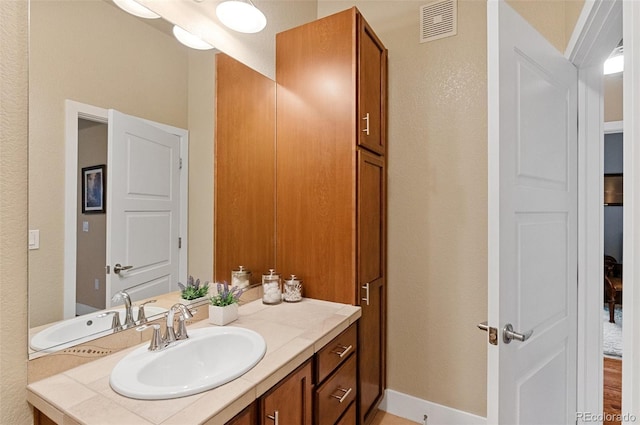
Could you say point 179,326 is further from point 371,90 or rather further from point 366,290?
point 371,90

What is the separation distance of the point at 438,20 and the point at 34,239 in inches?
90.7

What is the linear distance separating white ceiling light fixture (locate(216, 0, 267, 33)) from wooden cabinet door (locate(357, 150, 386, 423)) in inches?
33.2

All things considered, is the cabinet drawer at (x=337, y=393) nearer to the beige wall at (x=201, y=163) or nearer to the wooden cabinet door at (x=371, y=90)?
the beige wall at (x=201, y=163)

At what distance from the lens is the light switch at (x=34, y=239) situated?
960mm

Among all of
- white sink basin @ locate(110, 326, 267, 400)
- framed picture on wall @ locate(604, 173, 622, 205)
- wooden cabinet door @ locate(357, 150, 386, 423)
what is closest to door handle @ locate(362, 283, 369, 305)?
wooden cabinet door @ locate(357, 150, 386, 423)

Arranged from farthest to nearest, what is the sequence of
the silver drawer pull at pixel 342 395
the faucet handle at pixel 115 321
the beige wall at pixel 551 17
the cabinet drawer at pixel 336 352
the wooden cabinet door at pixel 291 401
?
the beige wall at pixel 551 17, the silver drawer pull at pixel 342 395, the cabinet drawer at pixel 336 352, the faucet handle at pixel 115 321, the wooden cabinet door at pixel 291 401

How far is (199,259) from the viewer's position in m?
1.56

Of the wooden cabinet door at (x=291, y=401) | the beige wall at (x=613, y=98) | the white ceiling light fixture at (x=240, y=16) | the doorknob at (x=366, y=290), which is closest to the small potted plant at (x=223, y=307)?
the wooden cabinet door at (x=291, y=401)

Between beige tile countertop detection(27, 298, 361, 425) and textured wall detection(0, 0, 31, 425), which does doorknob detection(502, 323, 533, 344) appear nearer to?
beige tile countertop detection(27, 298, 361, 425)

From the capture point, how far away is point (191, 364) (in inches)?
46.4

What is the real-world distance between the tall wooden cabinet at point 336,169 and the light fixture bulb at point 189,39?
1.83 ft

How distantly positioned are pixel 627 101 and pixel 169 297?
1.64 m

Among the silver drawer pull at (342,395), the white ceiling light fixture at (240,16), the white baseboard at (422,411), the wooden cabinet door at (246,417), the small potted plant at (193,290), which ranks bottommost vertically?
the white baseboard at (422,411)

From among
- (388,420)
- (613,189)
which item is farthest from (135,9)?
(613,189)
